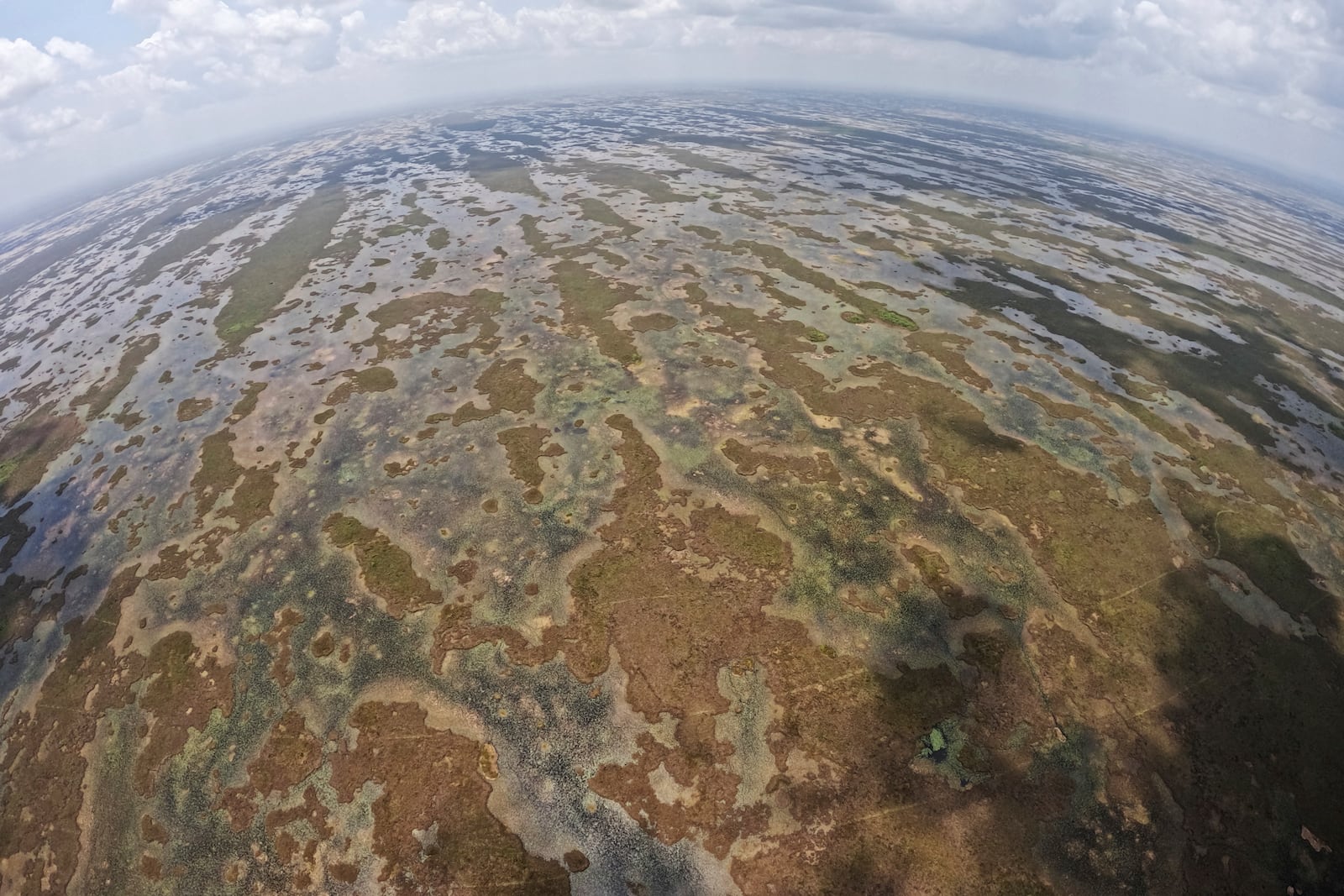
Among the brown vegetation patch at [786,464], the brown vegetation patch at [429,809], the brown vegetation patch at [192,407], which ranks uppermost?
the brown vegetation patch at [786,464]

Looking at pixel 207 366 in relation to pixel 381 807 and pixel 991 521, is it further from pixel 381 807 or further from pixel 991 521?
pixel 991 521

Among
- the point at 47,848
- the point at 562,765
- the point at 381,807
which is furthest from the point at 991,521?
the point at 47,848

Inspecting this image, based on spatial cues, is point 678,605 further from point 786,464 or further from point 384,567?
point 384,567

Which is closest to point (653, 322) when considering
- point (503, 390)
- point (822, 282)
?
point (503, 390)

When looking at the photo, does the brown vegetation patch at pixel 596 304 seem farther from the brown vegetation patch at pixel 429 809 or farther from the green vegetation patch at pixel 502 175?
the green vegetation patch at pixel 502 175

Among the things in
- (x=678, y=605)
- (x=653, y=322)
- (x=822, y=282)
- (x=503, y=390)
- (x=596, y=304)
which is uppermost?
(x=822, y=282)

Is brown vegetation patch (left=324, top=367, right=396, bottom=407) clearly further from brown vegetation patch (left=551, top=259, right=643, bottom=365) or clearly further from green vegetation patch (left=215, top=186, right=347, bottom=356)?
green vegetation patch (left=215, top=186, right=347, bottom=356)

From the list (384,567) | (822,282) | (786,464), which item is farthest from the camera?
(822,282)

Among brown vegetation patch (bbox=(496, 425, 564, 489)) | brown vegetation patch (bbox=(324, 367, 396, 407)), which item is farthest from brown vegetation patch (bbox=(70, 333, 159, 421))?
brown vegetation patch (bbox=(496, 425, 564, 489))

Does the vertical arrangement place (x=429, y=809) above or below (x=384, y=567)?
below

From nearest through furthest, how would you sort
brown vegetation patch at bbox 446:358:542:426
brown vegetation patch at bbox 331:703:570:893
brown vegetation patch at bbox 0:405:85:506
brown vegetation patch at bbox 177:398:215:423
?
brown vegetation patch at bbox 331:703:570:893
brown vegetation patch at bbox 0:405:85:506
brown vegetation patch at bbox 446:358:542:426
brown vegetation patch at bbox 177:398:215:423

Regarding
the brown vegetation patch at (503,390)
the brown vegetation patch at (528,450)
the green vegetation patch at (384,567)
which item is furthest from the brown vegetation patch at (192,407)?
the brown vegetation patch at (528,450)
